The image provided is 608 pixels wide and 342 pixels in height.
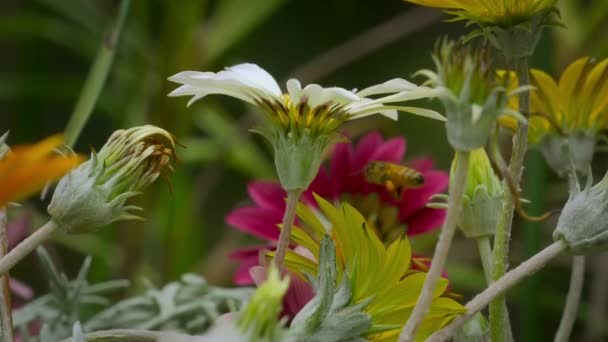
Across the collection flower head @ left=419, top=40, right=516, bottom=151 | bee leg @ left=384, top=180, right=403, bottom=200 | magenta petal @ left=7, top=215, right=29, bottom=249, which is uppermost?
magenta petal @ left=7, top=215, right=29, bottom=249

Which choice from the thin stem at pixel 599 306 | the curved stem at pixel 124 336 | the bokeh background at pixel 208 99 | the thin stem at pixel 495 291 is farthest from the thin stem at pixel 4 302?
the thin stem at pixel 599 306

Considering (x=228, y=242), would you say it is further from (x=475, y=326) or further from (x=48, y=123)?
(x=475, y=326)

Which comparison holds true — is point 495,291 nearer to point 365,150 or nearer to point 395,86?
point 395,86

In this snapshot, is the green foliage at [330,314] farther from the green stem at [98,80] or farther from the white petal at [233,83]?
the green stem at [98,80]

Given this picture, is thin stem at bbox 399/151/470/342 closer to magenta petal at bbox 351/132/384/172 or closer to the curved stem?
the curved stem

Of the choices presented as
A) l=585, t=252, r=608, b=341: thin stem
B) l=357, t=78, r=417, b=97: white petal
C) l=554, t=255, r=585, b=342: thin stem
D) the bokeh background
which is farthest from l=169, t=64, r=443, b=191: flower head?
l=585, t=252, r=608, b=341: thin stem

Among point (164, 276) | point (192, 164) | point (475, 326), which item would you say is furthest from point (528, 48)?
point (192, 164)
